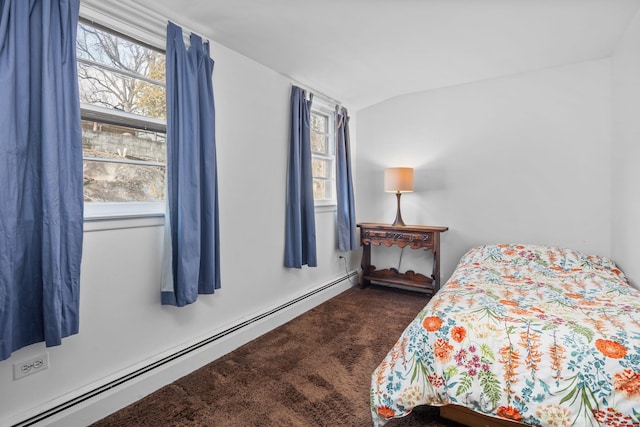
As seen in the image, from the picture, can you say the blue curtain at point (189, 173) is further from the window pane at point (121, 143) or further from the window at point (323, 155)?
the window at point (323, 155)

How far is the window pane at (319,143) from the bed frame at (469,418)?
2612 millimetres

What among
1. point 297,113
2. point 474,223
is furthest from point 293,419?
point 474,223

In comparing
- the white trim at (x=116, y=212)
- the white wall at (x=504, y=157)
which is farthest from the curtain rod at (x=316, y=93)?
the white trim at (x=116, y=212)

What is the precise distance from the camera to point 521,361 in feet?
4.26

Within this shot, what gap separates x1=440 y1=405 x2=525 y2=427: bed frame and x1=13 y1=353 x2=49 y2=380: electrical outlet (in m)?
1.85

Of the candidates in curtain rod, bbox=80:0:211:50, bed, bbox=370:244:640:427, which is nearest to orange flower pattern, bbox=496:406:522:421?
bed, bbox=370:244:640:427

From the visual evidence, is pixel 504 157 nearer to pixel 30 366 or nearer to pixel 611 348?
pixel 611 348

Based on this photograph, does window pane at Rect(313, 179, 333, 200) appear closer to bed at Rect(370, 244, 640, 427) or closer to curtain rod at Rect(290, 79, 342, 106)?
curtain rod at Rect(290, 79, 342, 106)

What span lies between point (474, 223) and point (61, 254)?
11.1ft

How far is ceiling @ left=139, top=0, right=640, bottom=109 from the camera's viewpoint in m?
1.95

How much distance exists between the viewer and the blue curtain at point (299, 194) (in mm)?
2826

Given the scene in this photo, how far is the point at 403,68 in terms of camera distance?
2.92 meters

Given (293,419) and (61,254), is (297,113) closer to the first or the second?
(61,254)

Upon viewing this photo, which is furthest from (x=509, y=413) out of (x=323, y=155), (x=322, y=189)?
(x=323, y=155)
